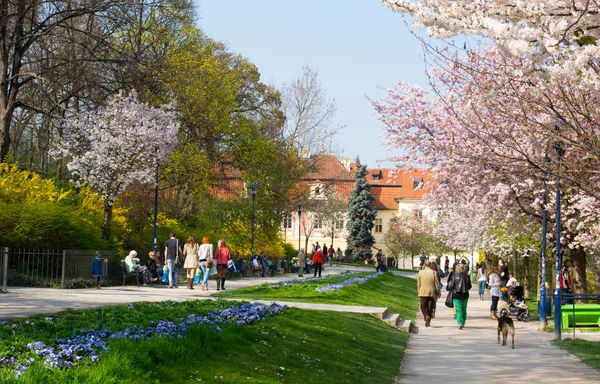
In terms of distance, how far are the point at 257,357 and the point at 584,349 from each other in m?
9.37

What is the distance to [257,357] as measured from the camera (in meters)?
11.6

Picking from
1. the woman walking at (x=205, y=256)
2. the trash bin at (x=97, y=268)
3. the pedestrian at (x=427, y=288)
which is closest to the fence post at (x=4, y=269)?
the trash bin at (x=97, y=268)

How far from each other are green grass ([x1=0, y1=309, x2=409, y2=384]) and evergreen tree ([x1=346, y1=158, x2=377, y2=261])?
8051cm

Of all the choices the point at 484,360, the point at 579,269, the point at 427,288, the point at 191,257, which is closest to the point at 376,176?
the point at 191,257

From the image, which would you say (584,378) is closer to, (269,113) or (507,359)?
(507,359)

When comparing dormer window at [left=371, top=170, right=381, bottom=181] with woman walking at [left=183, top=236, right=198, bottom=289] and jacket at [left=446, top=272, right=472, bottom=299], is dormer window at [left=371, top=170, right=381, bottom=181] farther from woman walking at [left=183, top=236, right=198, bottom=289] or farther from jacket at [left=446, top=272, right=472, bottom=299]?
jacket at [left=446, top=272, right=472, bottom=299]

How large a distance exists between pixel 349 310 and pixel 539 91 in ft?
40.5

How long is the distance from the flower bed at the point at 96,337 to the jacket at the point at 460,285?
9.21 metres

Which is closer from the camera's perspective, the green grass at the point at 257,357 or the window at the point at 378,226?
the green grass at the point at 257,357

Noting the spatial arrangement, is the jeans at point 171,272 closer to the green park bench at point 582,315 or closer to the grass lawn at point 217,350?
the grass lawn at point 217,350

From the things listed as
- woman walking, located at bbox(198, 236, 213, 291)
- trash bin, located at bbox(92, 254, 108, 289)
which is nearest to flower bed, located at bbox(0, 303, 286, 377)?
trash bin, located at bbox(92, 254, 108, 289)

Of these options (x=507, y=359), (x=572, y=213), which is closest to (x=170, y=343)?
(x=507, y=359)

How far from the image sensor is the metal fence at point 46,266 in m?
25.2

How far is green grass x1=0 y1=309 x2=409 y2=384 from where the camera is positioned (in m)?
8.35
